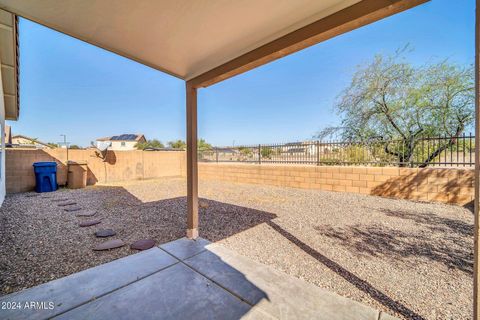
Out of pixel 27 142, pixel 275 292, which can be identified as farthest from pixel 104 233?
pixel 27 142

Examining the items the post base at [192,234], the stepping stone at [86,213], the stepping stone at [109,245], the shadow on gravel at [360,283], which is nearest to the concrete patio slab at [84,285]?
the stepping stone at [109,245]

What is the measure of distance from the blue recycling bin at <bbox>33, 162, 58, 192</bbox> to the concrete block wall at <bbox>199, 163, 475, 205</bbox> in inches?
264

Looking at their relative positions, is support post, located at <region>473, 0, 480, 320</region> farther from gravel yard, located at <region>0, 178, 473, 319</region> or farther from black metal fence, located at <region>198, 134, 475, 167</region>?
black metal fence, located at <region>198, 134, 475, 167</region>

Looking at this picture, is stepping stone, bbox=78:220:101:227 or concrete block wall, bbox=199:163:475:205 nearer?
stepping stone, bbox=78:220:101:227

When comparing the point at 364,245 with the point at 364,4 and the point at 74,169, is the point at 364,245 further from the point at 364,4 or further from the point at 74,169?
the point at 74,169

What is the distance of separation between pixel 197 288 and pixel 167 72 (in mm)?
2577

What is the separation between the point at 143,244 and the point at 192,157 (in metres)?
1.36

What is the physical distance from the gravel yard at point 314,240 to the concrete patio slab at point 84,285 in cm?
19

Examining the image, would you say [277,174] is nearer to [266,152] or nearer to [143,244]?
[266,152]

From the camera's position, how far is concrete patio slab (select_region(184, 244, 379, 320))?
150 cm

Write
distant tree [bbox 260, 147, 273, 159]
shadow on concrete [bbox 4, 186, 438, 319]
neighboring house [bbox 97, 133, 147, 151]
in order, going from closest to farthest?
shadow on concrete [bbox 4, 186, 438, 319] → distant tree [bbox 260, 147, 273, 159] → neighboring house [bbox 97, 133, 147, 151]

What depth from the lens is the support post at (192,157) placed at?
279 cm

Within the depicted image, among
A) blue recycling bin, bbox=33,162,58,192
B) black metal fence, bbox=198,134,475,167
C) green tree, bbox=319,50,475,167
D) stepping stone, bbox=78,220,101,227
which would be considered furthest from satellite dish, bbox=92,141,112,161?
green tree, bbox=319,50,475,167

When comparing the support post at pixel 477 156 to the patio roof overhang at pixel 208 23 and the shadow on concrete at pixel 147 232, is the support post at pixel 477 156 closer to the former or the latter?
the patio roof overhang at pixel 208 23
